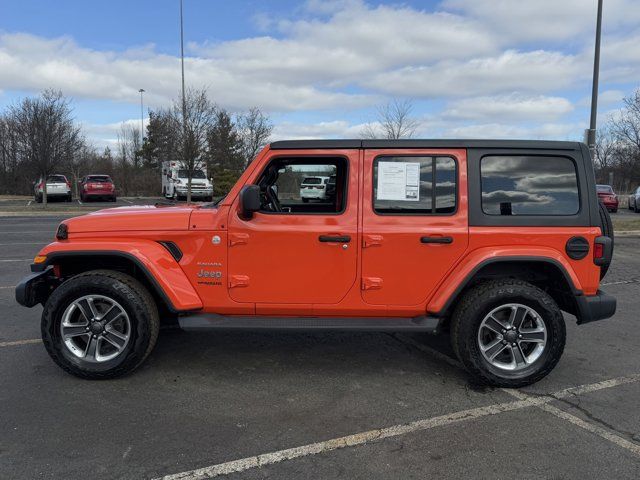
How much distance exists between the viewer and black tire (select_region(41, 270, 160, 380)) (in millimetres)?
3928

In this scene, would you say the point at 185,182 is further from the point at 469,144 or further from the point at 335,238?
the point at 469,144

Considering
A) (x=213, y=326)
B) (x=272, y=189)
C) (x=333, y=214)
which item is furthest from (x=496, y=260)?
(x=213, y=326)

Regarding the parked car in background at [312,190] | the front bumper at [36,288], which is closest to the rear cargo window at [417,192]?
the parked car in background at [312,190]

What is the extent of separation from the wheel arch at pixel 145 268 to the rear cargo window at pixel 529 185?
2.42 m

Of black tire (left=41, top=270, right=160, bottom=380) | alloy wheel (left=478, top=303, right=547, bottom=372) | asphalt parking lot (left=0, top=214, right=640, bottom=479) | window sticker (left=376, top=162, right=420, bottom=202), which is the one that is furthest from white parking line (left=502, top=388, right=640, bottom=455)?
black tire (left=41, top=270, right=160, bottom=380)

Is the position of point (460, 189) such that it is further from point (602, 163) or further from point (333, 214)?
point (602, 163)

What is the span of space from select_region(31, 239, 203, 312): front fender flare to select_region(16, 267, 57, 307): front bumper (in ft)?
0.75

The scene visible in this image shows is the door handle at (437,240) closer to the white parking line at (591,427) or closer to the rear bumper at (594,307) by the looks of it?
the rear bumper at (594,307)

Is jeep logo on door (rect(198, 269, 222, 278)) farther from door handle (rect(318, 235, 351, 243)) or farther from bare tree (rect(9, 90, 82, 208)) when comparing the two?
bare tree (rect(9, 90, 82, 208))

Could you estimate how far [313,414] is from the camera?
3514 millimetres

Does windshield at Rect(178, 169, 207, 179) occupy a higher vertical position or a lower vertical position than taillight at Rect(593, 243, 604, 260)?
higher

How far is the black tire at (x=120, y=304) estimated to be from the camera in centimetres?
393

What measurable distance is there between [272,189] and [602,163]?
54.0 meters

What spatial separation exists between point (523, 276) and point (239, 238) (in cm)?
232
